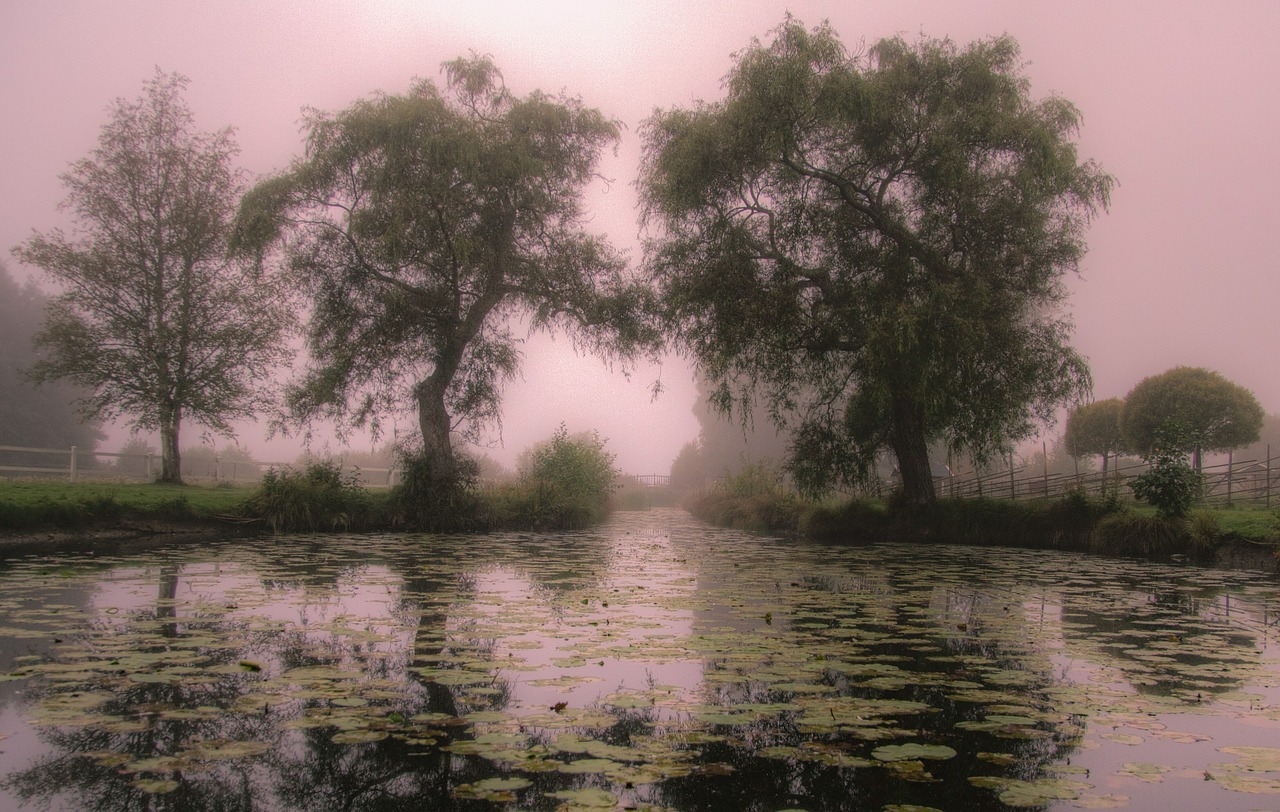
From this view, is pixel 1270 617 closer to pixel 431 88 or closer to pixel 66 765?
pixel 66 765

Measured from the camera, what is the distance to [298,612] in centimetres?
531

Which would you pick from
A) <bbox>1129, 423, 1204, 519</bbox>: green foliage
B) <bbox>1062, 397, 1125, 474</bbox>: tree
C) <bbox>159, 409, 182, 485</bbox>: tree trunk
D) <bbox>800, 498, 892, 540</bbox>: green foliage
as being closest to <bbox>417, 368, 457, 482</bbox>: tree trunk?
<bbox>159, 409, 182, 485</bbox>: tree trunk

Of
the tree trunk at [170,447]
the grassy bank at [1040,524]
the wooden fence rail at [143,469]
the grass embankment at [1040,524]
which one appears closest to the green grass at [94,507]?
the wooden fence rail at [143,469]

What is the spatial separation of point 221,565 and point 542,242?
12.2 m

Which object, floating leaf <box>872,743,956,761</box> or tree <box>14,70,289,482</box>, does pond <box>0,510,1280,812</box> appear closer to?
floating leaf <box>872,743,956,761</box>

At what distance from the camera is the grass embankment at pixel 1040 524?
11500mm

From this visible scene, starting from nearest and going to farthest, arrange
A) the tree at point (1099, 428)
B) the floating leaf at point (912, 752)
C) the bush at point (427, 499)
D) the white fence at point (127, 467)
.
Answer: the floating leaf at point (912, 752) < the bush at point (427, 499) < the white fence at point (127, 467) < the tree at point (1099, 428)

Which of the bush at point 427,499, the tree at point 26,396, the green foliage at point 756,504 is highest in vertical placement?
the tree at point 26,396

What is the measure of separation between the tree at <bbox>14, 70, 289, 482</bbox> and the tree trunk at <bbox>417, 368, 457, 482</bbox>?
17.0 feet

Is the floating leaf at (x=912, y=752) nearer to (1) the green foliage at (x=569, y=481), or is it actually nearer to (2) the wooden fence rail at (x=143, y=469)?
(2) the wooden fence rail at (x=143, y=469)

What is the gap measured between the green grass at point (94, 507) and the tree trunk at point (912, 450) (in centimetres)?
1421

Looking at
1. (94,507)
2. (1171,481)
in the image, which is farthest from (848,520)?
(94,507)

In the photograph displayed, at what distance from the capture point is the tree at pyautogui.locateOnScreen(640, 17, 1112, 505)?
1410cm

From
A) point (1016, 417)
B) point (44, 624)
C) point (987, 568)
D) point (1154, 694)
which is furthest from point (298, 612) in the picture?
point (1016, 417)
